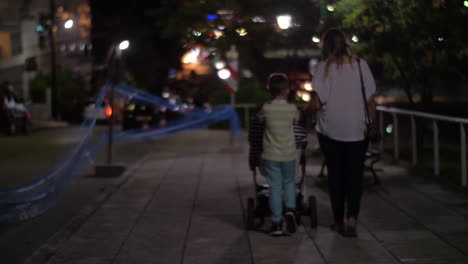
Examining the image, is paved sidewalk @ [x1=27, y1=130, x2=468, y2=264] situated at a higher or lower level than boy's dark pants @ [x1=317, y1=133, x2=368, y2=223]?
lower

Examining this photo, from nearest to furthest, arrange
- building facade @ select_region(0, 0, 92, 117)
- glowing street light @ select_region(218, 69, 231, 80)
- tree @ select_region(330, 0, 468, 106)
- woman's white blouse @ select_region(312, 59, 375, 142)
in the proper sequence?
woman's white blouse @ select_region(312, 59, 375, 142)
tree @ select_region(330, 0, 468, 106)
glowing street light @ select_region(218, 69, 231, 80)
building facade @ select_region(0, 0, 92, 117)

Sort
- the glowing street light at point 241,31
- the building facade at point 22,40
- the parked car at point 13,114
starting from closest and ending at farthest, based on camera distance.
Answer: the glowing street light at point 241,31 → the parked car at point 13,114 → the building facade at point 22,40

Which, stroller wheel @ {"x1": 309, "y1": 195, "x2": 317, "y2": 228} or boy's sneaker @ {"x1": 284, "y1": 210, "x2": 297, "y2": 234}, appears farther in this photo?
stroller wheel @ {"x1": 309, "y1": 195, "x2": 317, "y2": 228}

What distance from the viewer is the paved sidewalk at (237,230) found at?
21.0 ft

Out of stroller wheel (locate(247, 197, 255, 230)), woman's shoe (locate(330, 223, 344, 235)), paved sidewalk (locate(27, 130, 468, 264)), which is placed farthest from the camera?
stroller wheel (locate(247, 197, 255, 230))

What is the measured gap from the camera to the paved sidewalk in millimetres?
6402

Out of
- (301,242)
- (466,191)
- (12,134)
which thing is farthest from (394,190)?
(12,134)

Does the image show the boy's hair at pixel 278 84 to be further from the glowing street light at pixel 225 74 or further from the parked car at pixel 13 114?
the parked car at pixel 13 114

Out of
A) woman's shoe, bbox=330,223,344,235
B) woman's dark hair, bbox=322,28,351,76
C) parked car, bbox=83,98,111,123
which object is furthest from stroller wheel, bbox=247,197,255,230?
parked car, bbox=83,98,111,123

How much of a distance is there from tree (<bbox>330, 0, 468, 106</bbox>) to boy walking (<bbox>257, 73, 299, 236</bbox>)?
3.98 m

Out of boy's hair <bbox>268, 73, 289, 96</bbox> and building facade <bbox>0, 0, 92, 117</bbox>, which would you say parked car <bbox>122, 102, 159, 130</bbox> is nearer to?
building facade <bbox>0, 0, 92, 117</bbox>

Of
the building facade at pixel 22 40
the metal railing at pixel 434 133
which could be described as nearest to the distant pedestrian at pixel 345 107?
the metal railing at pixel 434 133

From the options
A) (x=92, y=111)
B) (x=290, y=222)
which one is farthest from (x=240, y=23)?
(x=92, y=111)

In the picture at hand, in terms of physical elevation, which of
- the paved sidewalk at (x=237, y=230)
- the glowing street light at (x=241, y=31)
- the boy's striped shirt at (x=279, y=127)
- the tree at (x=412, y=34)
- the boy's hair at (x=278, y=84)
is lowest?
the paved sidewalk at (x=237, y=230)
